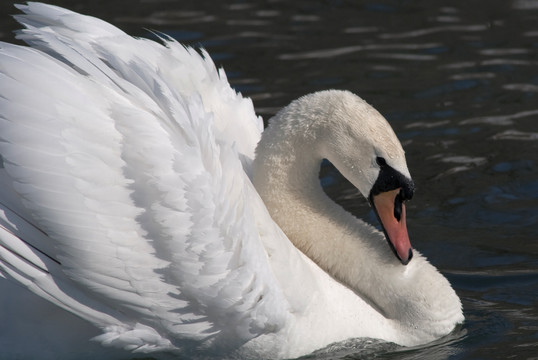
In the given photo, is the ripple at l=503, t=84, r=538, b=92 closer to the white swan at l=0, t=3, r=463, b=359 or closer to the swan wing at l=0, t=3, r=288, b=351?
the white swan at l=0, t=3, r=463, b=359

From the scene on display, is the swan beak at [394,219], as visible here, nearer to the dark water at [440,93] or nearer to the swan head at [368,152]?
the swan head at [368,152]

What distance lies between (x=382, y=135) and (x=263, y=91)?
4.28 m

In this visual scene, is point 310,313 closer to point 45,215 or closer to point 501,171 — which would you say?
point 45,215

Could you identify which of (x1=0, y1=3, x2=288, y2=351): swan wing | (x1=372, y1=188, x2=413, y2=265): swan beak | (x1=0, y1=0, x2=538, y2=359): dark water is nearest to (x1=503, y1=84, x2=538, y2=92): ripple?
(x1=0, y1=0, x2=538, y2=359): dark water

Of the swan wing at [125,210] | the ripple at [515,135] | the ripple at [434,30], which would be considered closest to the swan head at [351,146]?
the swan wing at [125,210]

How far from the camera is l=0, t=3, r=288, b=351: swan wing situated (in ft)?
18.1

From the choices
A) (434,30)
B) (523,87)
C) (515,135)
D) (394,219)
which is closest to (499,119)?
(515,135)

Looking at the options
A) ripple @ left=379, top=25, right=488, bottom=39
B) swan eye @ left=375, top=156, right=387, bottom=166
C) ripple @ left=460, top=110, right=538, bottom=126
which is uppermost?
swan eye @ left=375, top=156, right=387, bottom=166

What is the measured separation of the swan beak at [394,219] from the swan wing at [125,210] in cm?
76

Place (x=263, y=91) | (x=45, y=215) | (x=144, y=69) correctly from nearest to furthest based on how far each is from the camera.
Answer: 1. (x=45, y=215)
2. (x=144, y=69)
3. (x=263, y=91)

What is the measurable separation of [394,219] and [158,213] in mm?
1445

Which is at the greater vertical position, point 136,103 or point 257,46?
point 136,103

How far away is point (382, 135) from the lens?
5969 millimetres

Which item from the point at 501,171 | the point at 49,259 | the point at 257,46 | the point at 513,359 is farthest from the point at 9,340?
the point at 257,46
